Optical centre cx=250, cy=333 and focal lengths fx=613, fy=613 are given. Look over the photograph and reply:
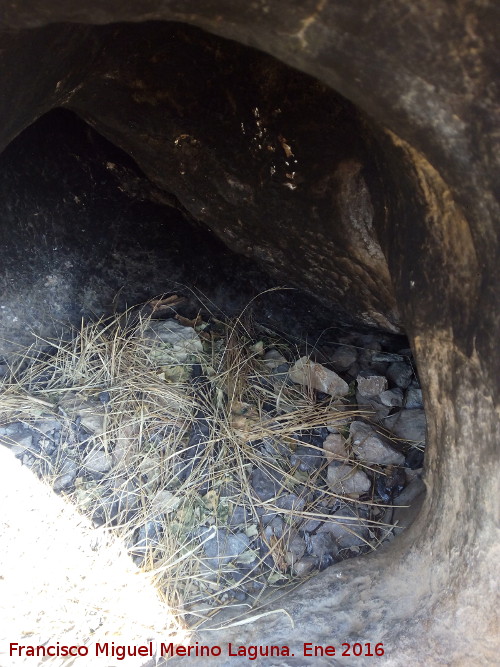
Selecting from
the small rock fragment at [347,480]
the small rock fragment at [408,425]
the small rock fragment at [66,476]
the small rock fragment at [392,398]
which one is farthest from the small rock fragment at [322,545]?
the small rock fragment at [66,476]

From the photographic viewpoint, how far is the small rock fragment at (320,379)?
2.14 metres

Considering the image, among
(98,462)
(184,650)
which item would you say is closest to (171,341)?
(98,462)

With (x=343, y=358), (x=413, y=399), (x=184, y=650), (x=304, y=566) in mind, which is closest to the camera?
(x=184, y=650)

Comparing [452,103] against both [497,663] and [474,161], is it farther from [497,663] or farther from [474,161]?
[497,663]

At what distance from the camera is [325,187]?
5.08ft

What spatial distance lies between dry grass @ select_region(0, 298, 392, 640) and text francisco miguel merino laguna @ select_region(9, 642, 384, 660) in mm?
116

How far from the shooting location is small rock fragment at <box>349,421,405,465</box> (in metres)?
1.88

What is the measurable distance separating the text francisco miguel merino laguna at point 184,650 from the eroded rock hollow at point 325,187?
1.1 inches

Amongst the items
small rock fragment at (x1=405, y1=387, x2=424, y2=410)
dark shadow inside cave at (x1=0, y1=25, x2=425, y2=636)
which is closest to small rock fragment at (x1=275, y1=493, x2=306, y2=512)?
dark shadow inside cave at (x1=0, y1=25, x2=425, y2=636)

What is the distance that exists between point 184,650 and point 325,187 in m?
1.14

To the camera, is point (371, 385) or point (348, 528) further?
point (371, 385)

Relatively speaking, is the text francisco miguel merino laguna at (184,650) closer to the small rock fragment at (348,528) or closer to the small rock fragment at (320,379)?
the small rock fragment at (348,528)

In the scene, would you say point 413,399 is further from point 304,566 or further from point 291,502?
point 304,566

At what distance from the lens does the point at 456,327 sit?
108 cm
